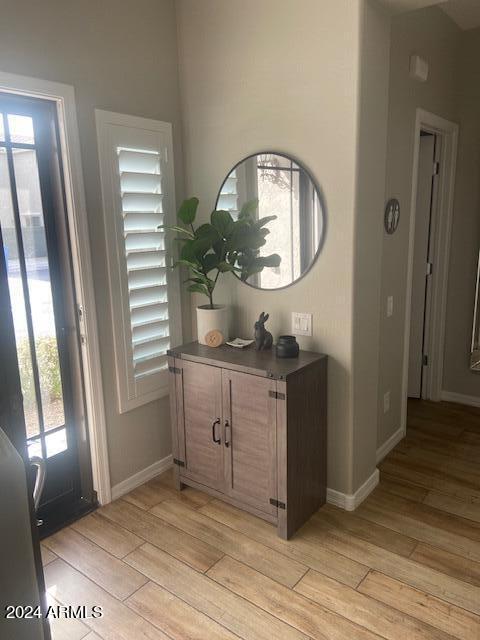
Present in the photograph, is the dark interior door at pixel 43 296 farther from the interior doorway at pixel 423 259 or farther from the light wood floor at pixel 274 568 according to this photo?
the interior doorway at pixel 423 259

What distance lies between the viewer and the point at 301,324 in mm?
2660

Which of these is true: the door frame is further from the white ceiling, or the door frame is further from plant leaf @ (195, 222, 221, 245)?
the white ceiling

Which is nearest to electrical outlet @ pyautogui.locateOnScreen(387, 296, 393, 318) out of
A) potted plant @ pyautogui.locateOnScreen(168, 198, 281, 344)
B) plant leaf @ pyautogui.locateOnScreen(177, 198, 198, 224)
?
potted plant @ pyautogui.locateOnScreen(168, 198, 281, 344)

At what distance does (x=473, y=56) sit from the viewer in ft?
11.8

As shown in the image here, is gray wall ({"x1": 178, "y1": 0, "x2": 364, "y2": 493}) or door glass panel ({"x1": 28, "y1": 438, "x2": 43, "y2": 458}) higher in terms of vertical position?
gray wall ({"x1": 178, "y1": 0, "x2": 364, "y2": 493})

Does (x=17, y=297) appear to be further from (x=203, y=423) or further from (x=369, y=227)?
(x=369, y=227)

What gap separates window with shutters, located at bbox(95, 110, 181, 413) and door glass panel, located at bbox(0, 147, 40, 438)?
18.2 inches

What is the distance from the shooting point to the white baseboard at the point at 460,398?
4.01 meters

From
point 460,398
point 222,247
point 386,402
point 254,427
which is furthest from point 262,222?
point 460,398

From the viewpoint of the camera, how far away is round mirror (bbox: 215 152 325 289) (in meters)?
2.51

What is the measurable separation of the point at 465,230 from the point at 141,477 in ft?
10.1

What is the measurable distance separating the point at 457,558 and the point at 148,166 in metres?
2.61

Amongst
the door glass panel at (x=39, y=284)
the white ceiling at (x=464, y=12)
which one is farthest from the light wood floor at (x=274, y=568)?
the white ceiling at (x=464, y=12)

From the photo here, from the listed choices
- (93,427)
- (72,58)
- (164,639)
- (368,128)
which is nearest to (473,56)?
(368,128)
